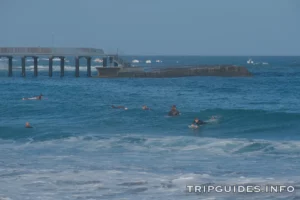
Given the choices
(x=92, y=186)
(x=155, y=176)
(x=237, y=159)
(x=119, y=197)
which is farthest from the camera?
(x=237, y=159)

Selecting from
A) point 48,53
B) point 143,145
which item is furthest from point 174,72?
point 143,145

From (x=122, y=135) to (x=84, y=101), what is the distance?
55.2 ft

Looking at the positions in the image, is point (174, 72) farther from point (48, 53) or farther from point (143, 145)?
point (143, 145)

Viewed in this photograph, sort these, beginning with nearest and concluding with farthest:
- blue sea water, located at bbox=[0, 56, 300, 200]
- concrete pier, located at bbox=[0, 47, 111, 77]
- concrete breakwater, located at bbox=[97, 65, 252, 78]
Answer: blue sea water, located at bbox=[0, 56, 300, 200]
concrete breakwater, located at bbox=[97, 65, 252, 78]
concrete pier, located at bbox=[0, 47, 111, 77]

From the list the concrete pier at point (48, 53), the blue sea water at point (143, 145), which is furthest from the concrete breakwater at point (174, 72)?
the blue sea water at point (143, 145)

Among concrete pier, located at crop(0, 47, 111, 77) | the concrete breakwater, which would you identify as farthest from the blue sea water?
concrete pier, located at crop(0, 47, 111, 77)

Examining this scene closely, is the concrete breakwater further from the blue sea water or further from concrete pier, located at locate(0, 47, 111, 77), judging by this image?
the blue sea water

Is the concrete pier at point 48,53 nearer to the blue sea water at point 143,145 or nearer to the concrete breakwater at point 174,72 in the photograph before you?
the concrete breakwater at point 174,72

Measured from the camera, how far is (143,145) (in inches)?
1081

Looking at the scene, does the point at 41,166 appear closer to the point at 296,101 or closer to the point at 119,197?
the point at 119,197

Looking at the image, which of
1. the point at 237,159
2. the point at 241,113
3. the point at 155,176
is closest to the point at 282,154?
the point at 237,159

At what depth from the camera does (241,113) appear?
125 feet

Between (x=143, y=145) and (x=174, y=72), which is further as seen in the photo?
(x=174, y=72)

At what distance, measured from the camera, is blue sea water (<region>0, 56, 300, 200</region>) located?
1895cm
